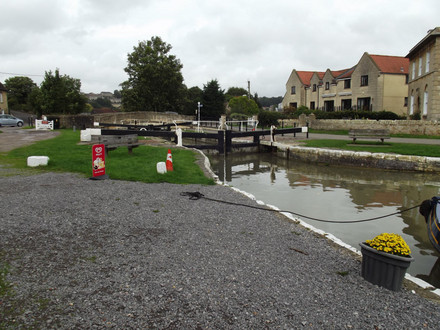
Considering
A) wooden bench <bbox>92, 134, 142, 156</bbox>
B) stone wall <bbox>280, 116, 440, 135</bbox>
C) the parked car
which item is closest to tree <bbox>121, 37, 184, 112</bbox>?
the parked car

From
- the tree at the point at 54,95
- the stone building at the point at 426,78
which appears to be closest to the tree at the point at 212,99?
the tree at the point at 54,95

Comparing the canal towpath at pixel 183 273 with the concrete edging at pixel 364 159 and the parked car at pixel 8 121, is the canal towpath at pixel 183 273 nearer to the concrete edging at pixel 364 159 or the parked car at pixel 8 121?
the concrete edging at pixel 364 159

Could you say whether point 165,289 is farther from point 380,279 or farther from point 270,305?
point 380,279

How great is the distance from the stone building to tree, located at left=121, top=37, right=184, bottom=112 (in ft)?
122

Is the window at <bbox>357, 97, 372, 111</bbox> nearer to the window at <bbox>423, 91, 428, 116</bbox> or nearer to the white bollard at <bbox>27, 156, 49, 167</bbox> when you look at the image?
the window at <bbox>423, 91, 428, 116</bbox>

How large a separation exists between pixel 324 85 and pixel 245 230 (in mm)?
49540

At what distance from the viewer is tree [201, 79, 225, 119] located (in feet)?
189

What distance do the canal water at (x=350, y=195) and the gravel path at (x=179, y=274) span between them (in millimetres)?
2058

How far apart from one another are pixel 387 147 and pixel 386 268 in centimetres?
1685

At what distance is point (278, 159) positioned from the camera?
22438 mm

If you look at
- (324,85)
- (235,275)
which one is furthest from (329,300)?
(324,85)

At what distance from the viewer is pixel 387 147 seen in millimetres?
19391

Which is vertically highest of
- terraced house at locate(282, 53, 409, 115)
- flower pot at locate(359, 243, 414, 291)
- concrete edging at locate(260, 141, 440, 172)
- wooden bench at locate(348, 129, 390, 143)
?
terraced house at locate(282, 53, 409, 115)

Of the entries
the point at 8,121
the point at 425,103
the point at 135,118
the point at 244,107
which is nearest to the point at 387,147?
the point at 425,103
